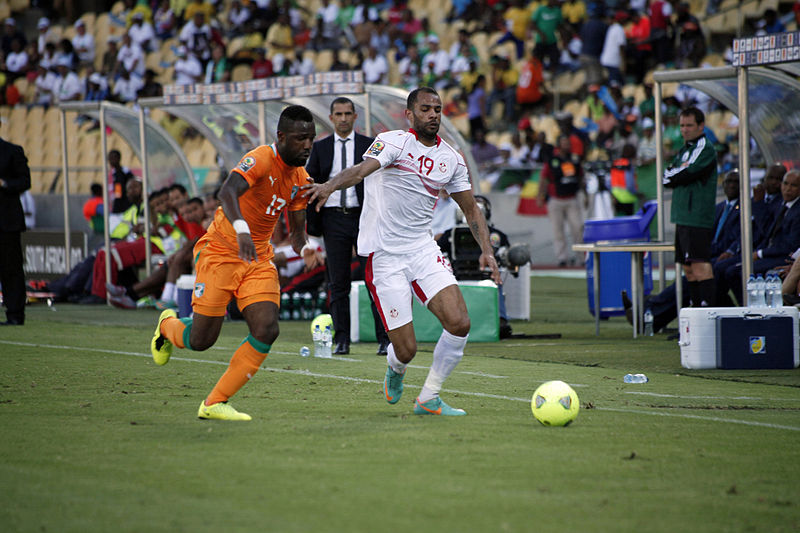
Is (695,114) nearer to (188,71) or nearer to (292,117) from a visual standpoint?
(292,117)

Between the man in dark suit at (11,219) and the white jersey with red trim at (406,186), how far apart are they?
24.0 ft

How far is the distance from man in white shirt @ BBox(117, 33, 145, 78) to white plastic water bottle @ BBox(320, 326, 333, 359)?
21752 millimetres

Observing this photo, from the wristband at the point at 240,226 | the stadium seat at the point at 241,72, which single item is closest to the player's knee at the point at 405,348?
the wristband at the point at 240,226

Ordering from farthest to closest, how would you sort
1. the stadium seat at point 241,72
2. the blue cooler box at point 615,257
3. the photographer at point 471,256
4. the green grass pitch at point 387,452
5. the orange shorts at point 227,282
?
the stadium seat at point 241,72 < the blue cooler box at point 615,257 < the photographer at point 471,256 < the orange shorts at point 227,282 < the green grass pitch at point 387,452

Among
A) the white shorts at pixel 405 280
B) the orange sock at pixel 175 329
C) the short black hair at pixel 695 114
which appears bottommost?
the orange sock at pixel 175 329

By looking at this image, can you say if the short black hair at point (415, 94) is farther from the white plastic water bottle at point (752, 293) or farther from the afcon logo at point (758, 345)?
the white plastic water bottle at point (752, 293)

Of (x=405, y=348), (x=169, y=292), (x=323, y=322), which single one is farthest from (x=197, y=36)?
(x=405, y=348)

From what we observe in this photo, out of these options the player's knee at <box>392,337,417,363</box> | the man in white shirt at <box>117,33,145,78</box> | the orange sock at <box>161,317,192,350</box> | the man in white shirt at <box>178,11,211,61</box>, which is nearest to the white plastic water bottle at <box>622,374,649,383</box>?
the player's knee at <box>392,337,417,363</box>

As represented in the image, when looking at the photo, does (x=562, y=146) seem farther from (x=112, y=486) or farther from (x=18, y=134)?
(x=112, y=486)

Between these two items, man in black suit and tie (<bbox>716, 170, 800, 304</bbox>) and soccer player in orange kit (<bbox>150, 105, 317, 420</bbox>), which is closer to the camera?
soccer player in orange kit (<bbox>150, 105, 317, 420</bbox>)

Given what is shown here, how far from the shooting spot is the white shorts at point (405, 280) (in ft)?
23.2

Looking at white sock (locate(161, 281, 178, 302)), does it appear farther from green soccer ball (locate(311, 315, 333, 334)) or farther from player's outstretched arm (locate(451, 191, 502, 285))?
player's outstretched arm (locate(451, 191, 502, 285))

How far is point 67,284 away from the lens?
18.4m

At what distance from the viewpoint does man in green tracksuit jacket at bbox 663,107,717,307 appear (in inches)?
448
